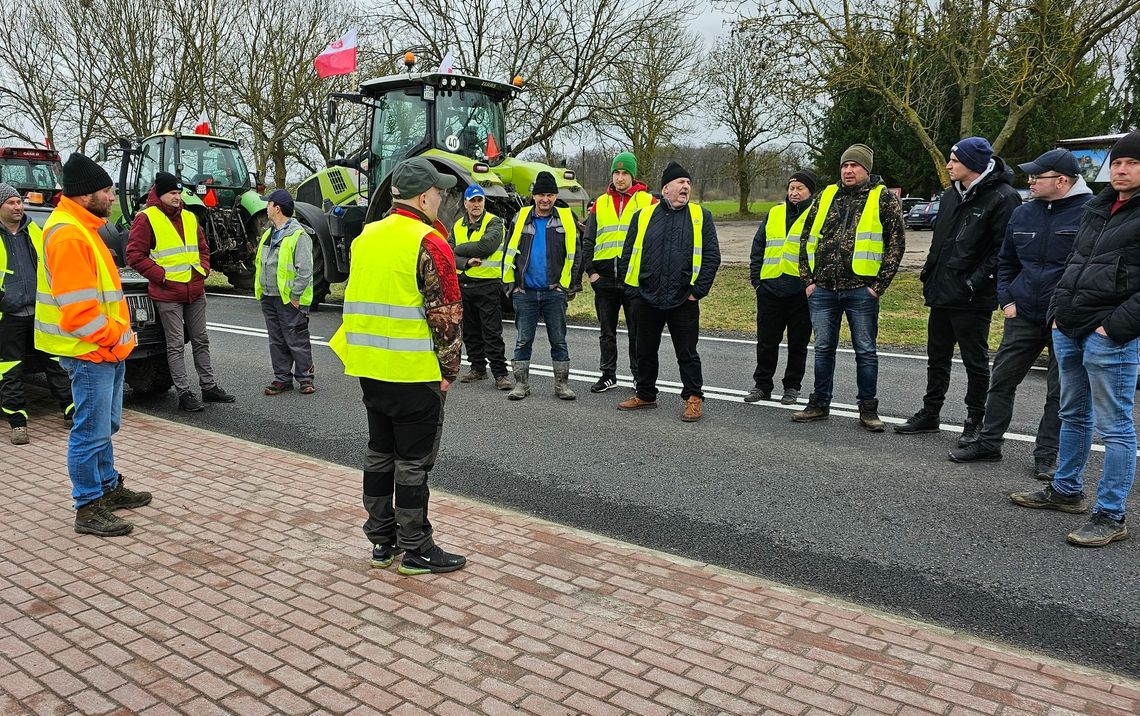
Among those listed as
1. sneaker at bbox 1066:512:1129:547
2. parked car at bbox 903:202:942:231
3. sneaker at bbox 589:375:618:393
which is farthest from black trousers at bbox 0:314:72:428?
parked car at bbox 903:202:942:231

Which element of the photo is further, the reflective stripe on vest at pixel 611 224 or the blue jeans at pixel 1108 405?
the reflective stripe on vest at pixel 611 224

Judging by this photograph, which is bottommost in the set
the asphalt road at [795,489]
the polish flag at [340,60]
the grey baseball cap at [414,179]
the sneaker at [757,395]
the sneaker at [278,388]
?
the asphalt road at [795,489]

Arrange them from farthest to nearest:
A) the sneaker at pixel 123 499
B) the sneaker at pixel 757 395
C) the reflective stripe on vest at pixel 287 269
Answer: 1. the reflective stripe on vest at pixel 287 269
2. the sneaker at pixel 757 395
3. the sneaker at pixel 123 499

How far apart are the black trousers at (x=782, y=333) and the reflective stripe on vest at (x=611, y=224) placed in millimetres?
1305

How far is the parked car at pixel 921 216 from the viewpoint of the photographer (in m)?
32.7

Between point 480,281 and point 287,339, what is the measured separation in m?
1.89

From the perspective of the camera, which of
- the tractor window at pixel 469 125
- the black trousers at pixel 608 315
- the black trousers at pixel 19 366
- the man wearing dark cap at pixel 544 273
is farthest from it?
the tractor window at pixel 469 125

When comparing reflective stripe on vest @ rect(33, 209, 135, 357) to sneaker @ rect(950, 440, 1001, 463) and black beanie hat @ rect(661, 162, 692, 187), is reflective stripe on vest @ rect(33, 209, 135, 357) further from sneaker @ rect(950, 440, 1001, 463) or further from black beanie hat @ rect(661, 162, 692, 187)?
sneaker @ rect(950, 440, 1001, 463)

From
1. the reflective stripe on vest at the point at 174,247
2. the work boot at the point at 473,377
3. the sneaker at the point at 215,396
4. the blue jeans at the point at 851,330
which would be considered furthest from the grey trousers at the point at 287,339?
the blue jeans at the point at 851,330

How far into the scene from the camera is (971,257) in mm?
5625

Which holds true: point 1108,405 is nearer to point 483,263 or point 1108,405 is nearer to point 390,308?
point 390,308

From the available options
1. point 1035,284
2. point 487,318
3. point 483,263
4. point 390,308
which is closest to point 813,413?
point 1035,284

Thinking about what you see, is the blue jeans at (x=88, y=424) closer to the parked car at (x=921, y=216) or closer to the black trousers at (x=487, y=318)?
the black trousers at (x=487, y=318)

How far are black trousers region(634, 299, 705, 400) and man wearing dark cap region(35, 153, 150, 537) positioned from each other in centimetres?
384
